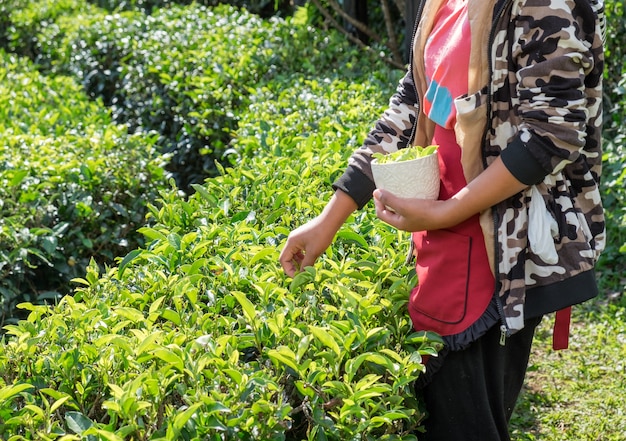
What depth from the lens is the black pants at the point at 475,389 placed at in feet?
6.84

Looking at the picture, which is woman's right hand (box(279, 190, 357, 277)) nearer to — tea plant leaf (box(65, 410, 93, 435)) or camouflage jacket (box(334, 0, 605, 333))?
camouflage jacket (box(334, 0, 605, 333))

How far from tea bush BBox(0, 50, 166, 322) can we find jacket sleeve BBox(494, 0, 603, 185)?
7.91ft

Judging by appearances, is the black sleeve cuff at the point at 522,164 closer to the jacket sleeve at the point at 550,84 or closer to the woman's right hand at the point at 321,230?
the jacket sleeve at the point at 550,84

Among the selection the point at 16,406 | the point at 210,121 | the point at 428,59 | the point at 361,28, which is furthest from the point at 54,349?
the point at 361,28

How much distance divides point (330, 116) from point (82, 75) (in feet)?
11.0

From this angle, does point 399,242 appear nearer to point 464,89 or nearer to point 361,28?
point 464,89

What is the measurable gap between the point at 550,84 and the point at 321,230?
750mm

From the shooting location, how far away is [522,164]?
6.25 ft

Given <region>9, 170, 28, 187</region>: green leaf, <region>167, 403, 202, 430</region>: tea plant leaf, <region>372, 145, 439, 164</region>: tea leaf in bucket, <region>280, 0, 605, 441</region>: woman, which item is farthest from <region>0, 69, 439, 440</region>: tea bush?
<region>9, 170, 28, 187</region>: green leaf

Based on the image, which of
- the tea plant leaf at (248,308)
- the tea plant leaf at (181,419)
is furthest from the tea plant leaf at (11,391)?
the tea plant leaf at (248,308)

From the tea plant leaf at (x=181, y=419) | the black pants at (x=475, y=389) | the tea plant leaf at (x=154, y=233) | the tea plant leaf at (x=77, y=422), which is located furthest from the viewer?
the tea plant leaf at (x=154, y=233)

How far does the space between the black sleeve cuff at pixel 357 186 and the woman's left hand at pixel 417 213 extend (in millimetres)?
228

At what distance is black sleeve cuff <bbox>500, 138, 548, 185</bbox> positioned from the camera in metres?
1.90

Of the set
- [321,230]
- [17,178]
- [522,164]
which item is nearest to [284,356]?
[321,230]
